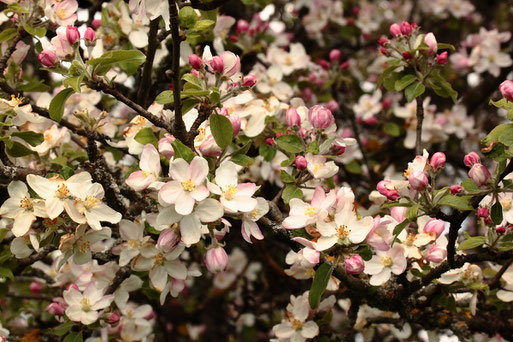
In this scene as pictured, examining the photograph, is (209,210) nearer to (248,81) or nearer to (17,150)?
(248,81)

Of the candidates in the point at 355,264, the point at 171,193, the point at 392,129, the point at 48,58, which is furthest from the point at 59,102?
the point at 392,129

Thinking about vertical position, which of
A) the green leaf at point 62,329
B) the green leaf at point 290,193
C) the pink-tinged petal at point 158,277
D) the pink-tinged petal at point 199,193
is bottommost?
the green leaf at point 62,329

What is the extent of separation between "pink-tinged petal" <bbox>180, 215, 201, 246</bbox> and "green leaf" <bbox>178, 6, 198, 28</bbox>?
52 centimetres

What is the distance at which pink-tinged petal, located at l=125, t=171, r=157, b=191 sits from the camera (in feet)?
5.14

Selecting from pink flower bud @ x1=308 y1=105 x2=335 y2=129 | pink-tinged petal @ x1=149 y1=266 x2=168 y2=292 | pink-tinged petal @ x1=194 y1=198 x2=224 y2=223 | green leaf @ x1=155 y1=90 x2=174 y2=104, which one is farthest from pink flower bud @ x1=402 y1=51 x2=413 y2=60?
pink-tinged petal @ x1=149 y1=266 x2=168 y2=292

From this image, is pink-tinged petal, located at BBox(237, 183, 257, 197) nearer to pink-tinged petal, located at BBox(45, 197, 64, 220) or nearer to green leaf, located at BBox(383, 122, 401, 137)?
pink-tinged petal, located at BBox(45, 197, 64, 220)

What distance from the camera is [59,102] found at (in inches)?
63.4

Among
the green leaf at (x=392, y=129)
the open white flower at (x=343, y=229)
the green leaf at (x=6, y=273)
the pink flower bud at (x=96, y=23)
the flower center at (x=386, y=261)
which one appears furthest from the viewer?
the green leaf at (x=392, y=129)

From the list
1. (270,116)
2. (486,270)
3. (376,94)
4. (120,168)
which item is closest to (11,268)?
(120,168)

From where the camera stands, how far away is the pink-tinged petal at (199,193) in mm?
1429

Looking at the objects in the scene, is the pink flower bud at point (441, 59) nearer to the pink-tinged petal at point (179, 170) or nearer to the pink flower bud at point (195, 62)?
the pink flower bud at point (195, 62)

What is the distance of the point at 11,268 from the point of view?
2.03 meters

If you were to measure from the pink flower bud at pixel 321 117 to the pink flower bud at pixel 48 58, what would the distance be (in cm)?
78

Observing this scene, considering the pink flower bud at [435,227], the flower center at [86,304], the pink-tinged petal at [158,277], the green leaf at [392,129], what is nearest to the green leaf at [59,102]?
the pink-tinged petal at [158,277]
